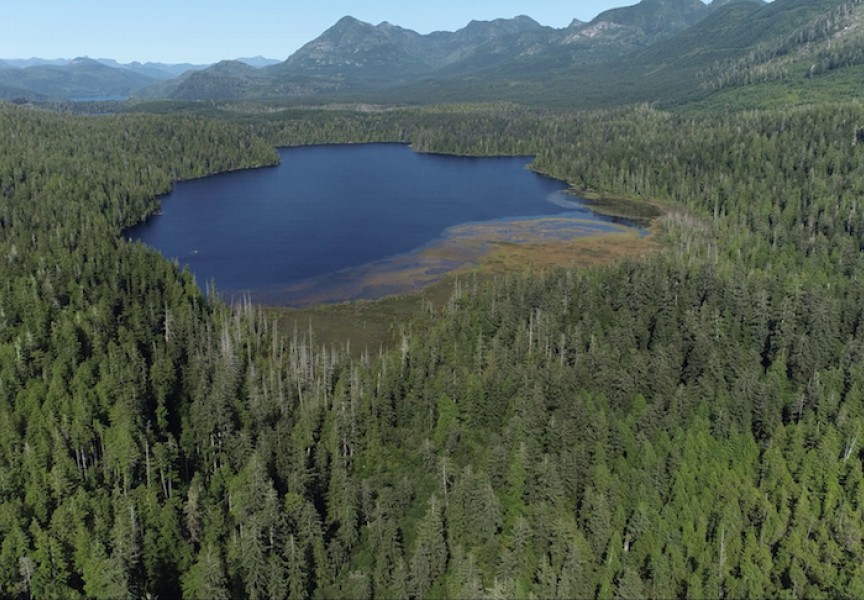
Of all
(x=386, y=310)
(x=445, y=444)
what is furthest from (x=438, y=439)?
(x=386, y=310)

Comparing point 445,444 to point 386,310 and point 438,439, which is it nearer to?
point 438,439

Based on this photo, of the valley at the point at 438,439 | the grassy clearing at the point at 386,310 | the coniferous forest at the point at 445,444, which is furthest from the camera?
the grassy clearing at the point at 386,310

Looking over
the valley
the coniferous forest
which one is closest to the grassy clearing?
the valley

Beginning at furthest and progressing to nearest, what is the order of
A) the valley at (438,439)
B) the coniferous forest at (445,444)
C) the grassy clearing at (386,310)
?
the grassy clearing at (386,310)
the valley at (438,439)
the coniferous forest at (445,444)

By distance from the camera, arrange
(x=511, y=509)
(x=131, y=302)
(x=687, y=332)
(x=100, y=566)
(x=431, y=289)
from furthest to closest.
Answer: (x=431, y=289) < (x=131, y=302) < (x=687, y=332) < (x=511, y=509) < (x=100, y=566)

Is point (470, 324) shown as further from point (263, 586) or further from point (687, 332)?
point (263, 586)

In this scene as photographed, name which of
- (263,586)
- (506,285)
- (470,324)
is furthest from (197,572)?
(506,285)

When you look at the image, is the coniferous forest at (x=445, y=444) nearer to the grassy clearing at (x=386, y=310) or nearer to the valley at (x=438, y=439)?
the valley at (x=438, y=439)

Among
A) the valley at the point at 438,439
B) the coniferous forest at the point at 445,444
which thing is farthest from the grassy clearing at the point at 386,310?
the coniferous forest at the point at 445,444

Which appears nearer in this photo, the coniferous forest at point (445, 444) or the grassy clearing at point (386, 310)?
the coniferous forest at point (445, 444)
